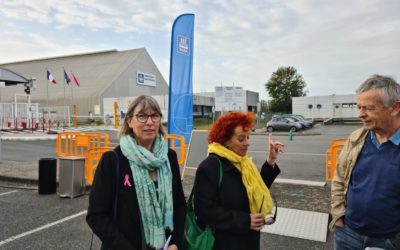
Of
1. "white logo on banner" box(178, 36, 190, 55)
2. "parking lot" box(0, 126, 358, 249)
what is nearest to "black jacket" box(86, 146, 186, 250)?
"parking lot" box(0, 126, 358, 249)

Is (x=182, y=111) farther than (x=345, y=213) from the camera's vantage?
Yes

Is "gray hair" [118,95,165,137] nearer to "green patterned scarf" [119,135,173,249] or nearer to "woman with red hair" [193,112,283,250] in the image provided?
"green patterned scarf" [119,135,173,249]

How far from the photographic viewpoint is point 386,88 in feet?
7.14

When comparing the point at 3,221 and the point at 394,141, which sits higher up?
the point at 394,141

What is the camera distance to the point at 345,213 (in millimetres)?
2369

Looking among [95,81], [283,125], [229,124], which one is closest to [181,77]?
[229,124]

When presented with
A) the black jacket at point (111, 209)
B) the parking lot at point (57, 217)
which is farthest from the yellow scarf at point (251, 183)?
the parking lot at point (57, 217)

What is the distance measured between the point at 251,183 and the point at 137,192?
790 mm

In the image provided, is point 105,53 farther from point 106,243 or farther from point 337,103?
point 106,243

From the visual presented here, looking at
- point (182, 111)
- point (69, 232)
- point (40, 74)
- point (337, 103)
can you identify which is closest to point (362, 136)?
point (69, 232)

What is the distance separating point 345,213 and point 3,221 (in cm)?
497

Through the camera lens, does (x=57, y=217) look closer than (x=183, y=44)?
Yes

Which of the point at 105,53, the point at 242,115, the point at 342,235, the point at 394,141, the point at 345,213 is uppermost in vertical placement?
the point at 105,53

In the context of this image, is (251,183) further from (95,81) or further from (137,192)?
(95,81)
